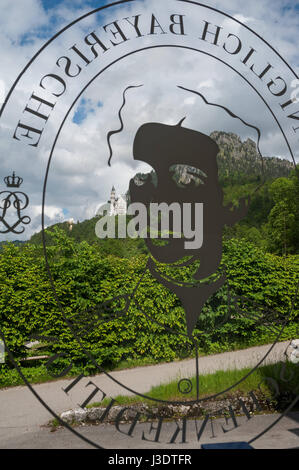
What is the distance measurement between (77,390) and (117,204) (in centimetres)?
410

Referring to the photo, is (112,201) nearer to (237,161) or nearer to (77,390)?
(237,161)

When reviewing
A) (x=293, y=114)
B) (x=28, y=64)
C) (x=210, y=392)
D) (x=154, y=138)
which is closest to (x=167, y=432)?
(x=210, y=392)

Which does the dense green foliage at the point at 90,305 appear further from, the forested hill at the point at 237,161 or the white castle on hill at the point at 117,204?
the white castle on hill at the point at 117,204

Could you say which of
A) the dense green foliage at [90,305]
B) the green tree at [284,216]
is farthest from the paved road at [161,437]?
the green tree at [284,216]

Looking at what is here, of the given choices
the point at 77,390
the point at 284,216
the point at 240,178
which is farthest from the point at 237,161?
the point at 284,216

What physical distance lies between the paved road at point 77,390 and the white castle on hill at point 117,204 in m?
2.93

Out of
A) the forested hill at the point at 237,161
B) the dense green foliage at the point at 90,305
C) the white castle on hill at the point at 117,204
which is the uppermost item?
the forested hill at the point at 237,161

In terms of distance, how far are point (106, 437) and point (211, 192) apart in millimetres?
3531

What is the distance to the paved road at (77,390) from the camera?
5.54 metres

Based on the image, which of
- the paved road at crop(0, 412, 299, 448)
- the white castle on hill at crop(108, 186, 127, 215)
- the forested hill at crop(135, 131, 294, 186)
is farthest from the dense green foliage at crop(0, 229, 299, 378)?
the white castle on hill at crop(108, 186, 127, 215)

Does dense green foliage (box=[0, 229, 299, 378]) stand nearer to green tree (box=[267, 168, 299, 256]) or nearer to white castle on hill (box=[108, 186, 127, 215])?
green tree (box=[267, 168, 299, 256])

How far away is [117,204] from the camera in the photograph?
4062 millimetres

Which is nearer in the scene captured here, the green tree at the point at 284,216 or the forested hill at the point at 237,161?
the forested hill at the point at 237,161

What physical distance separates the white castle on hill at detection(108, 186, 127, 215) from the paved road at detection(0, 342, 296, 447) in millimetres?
2934
